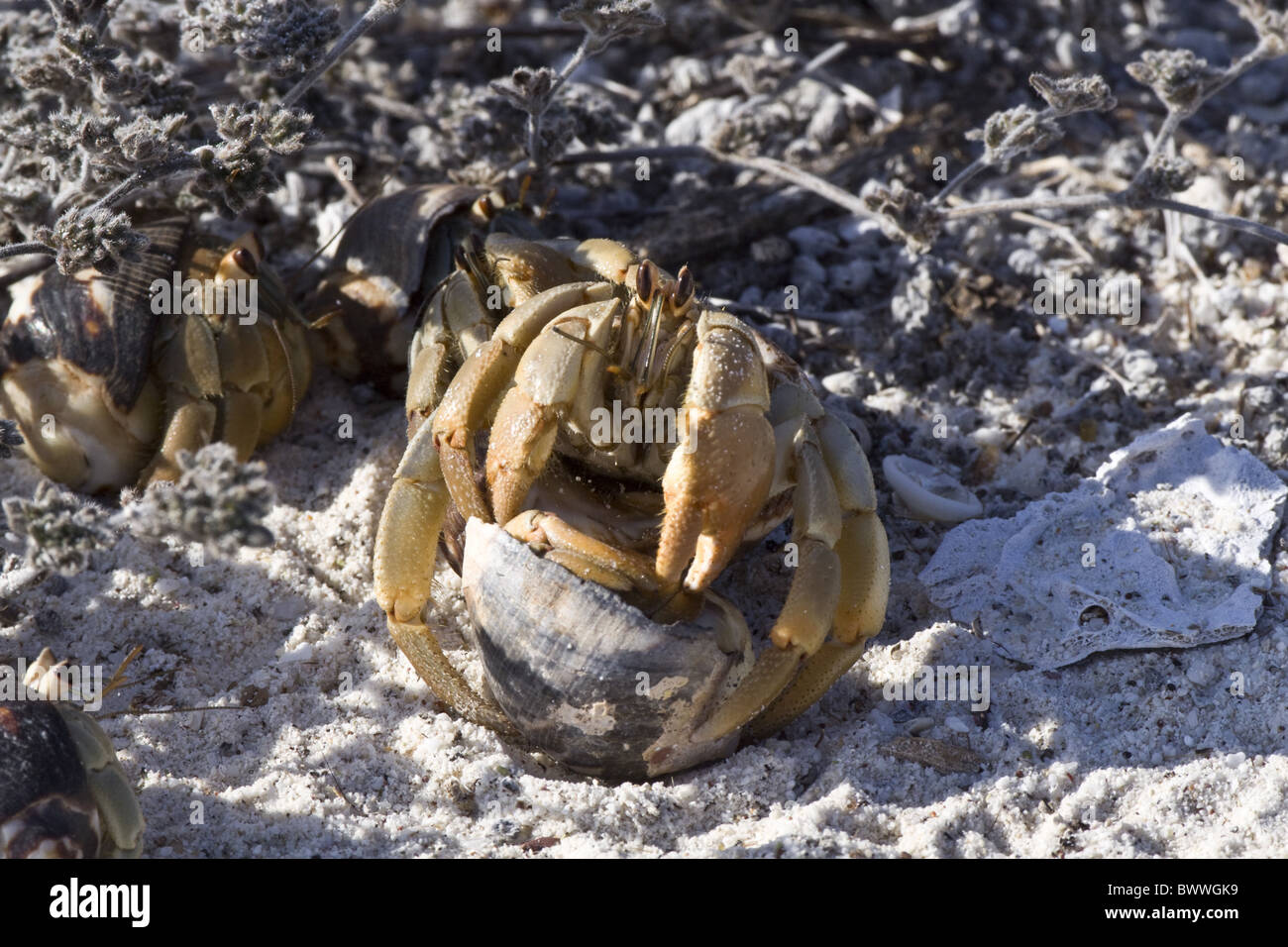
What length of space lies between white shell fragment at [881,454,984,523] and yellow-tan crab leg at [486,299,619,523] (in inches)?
46.7

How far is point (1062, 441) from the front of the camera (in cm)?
393

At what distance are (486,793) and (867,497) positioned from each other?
121 centimetres

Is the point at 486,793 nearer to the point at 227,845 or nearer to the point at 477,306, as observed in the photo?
the point at 227,845

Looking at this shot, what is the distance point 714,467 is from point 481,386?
0.69 metres

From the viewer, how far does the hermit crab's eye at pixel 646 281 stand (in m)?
2.93

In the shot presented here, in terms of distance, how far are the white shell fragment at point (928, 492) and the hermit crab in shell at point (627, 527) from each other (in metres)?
0.54

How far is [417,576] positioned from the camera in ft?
10.1

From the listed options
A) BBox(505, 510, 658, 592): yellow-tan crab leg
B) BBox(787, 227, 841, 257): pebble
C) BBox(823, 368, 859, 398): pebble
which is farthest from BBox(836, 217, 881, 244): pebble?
BBox(505, 510, 658, 592): yellow-tan crab leg

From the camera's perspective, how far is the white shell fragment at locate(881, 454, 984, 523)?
363 cm

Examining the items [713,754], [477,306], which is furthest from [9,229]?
[713,754]

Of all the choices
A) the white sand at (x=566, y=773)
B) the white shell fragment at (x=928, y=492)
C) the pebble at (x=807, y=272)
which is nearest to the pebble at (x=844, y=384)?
the white shell fragment at (x=928, y=492)
